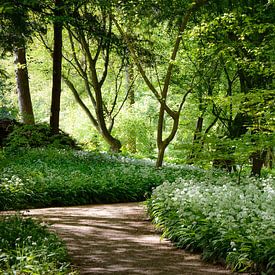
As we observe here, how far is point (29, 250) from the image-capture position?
19.3 feet

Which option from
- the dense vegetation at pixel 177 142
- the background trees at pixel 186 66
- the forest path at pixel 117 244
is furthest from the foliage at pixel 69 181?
the background trees at pixel 186 66

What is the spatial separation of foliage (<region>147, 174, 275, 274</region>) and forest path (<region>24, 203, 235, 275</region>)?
0.24m

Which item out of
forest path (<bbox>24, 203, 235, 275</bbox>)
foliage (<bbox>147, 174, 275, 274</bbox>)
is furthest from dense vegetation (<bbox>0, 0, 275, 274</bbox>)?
forest path (<bbox>24, 203, 235, 275</bbox>)

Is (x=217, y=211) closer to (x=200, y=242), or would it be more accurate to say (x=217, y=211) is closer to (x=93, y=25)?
(x=200, y=242)

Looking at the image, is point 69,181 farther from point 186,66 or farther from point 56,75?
point 186,66

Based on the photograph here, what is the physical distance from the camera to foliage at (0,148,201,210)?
37.3ft

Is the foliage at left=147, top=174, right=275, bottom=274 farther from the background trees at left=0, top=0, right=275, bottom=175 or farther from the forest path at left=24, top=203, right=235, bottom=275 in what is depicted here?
the background trees at left=0, top=0, right=275, bottom=175

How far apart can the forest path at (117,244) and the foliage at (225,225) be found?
0.24 meters

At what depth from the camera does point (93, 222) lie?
31.1 ft

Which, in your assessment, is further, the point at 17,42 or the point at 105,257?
the point at 17,42

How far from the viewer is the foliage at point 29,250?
5262 mm

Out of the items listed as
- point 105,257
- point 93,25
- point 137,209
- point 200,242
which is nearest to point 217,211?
point 200,242

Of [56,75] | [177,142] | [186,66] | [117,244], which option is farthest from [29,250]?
[186,66]

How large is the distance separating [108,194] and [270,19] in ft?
24.6
